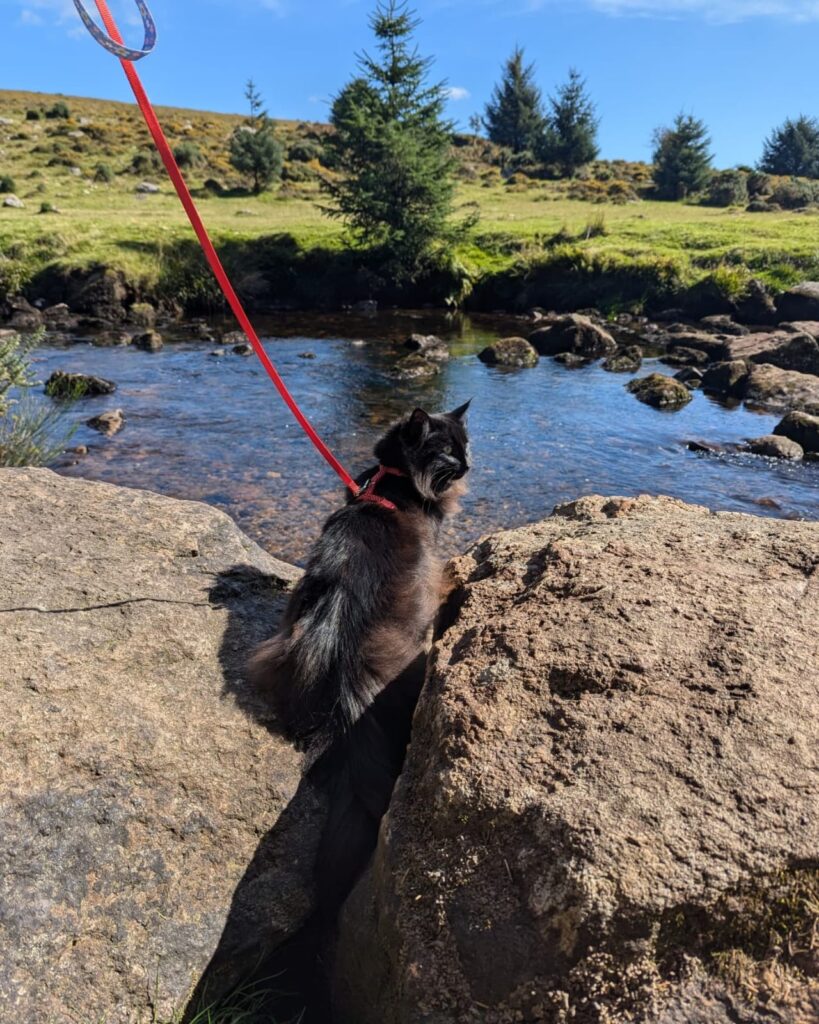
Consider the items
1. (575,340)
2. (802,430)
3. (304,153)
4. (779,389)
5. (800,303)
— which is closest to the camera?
(802,430)

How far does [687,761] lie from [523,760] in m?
0.53

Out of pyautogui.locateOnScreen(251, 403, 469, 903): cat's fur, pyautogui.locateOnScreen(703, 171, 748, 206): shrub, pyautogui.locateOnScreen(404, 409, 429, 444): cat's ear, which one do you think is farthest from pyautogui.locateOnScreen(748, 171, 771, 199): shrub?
pyautogui.locateOnScreen(251, 403, 469, 903): cat's fur

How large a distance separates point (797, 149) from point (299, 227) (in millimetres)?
61277

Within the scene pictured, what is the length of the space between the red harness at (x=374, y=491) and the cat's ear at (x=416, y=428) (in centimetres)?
28

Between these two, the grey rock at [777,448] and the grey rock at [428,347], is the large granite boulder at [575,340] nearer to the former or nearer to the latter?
the grey rock at [428,347]

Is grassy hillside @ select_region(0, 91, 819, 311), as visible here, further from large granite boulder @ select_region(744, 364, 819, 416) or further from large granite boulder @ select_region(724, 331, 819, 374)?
large granite boulder @ select_region(744, 364, 819, 416)

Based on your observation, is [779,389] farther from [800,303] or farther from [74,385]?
[74,385]

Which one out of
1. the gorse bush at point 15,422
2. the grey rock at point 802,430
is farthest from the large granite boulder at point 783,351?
the gorse bush at point 15,422

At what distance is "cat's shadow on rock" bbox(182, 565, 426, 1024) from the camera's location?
3.01m

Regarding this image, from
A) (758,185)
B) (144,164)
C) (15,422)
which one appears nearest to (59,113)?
(144,164)

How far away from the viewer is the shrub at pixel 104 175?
48.6 meters

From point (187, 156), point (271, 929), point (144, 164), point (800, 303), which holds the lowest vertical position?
point (271, 929)

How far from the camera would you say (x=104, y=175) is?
4897 cm

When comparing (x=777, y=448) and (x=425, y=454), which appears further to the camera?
(x=777, y=448)
